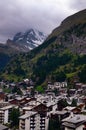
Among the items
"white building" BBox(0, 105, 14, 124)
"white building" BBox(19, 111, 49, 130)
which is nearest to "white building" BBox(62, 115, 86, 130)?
"white building" BBox(19, 111, 49, 130)

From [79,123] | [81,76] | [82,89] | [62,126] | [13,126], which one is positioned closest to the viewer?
[79,123]

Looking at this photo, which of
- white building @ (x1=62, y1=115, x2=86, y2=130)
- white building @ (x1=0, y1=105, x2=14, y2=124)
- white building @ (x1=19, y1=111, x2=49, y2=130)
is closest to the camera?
white building @ (x1=62, y1=115, x2=86, y2=130)

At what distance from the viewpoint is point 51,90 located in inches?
7830

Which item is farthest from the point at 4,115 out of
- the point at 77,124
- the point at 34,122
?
the point at 77,124

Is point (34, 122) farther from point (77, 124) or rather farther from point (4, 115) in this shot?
point (77, 124)

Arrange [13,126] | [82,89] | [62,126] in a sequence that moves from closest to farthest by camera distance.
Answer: [62,126] → [13,126] → [82,89]

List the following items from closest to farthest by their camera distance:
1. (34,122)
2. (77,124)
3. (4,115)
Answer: (77,124) < (34,122) < (4,115)

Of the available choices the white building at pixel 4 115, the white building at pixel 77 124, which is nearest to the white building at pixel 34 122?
the white building at pixel 4 115

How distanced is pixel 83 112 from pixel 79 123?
83.7 ft

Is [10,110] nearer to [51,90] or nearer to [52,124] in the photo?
[52,124]

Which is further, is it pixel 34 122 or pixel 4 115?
pixel 4 115

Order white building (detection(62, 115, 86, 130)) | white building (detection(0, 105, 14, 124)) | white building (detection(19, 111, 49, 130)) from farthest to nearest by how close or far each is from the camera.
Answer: white building (detection(0, 105, 14, 124)) → white building (detection(19, 111, 49, 130)) → white building (detection(62, 115, 86, 130))

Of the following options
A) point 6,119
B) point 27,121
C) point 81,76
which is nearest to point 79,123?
point 27,121

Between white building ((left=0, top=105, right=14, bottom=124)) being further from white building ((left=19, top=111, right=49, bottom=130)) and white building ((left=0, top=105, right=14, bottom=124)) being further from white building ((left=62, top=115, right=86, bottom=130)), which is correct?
white building ((left=62, top=115, right=86, bottom=130))
